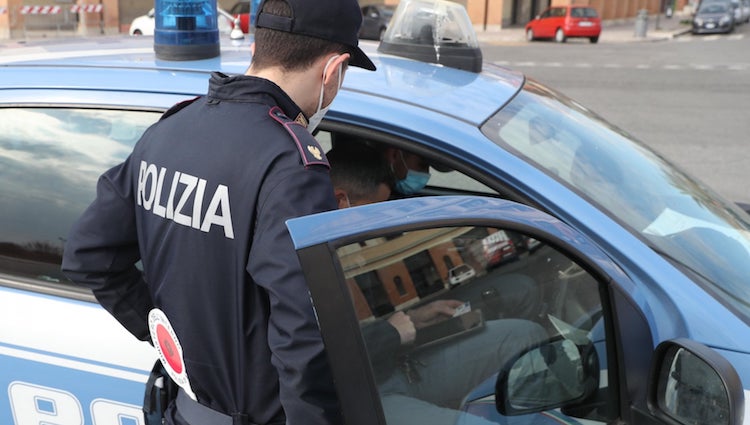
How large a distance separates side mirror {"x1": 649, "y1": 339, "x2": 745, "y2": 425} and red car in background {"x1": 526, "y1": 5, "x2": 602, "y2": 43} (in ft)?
87.2

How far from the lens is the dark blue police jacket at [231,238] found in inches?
49.5

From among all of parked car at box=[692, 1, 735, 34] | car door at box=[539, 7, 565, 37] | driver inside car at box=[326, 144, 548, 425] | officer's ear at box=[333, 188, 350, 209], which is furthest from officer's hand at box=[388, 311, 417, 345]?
parked car at box=[692, 1, 735, 34]

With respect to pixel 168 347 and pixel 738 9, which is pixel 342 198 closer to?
pixel 168 347

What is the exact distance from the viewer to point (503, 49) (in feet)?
74.8

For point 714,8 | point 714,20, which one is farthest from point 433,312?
point 714,8

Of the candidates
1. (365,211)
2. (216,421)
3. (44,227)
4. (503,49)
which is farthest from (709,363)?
(503,49)

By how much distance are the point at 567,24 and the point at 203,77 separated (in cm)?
2615

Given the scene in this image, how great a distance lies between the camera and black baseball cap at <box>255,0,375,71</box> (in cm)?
141

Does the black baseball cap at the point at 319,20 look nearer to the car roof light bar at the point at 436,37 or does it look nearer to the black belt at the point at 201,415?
the black belt at the point at 201,415

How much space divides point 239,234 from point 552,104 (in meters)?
1.43

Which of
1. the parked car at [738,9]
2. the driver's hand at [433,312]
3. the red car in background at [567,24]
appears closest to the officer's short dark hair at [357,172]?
the driver's hand at [433,312]

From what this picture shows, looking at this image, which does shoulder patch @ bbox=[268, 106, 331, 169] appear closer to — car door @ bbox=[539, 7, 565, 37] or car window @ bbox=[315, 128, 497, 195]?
car window @ bbox=[315, 128, 497, 195]

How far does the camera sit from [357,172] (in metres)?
2.40

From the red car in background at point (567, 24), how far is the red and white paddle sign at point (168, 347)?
87.6ft
